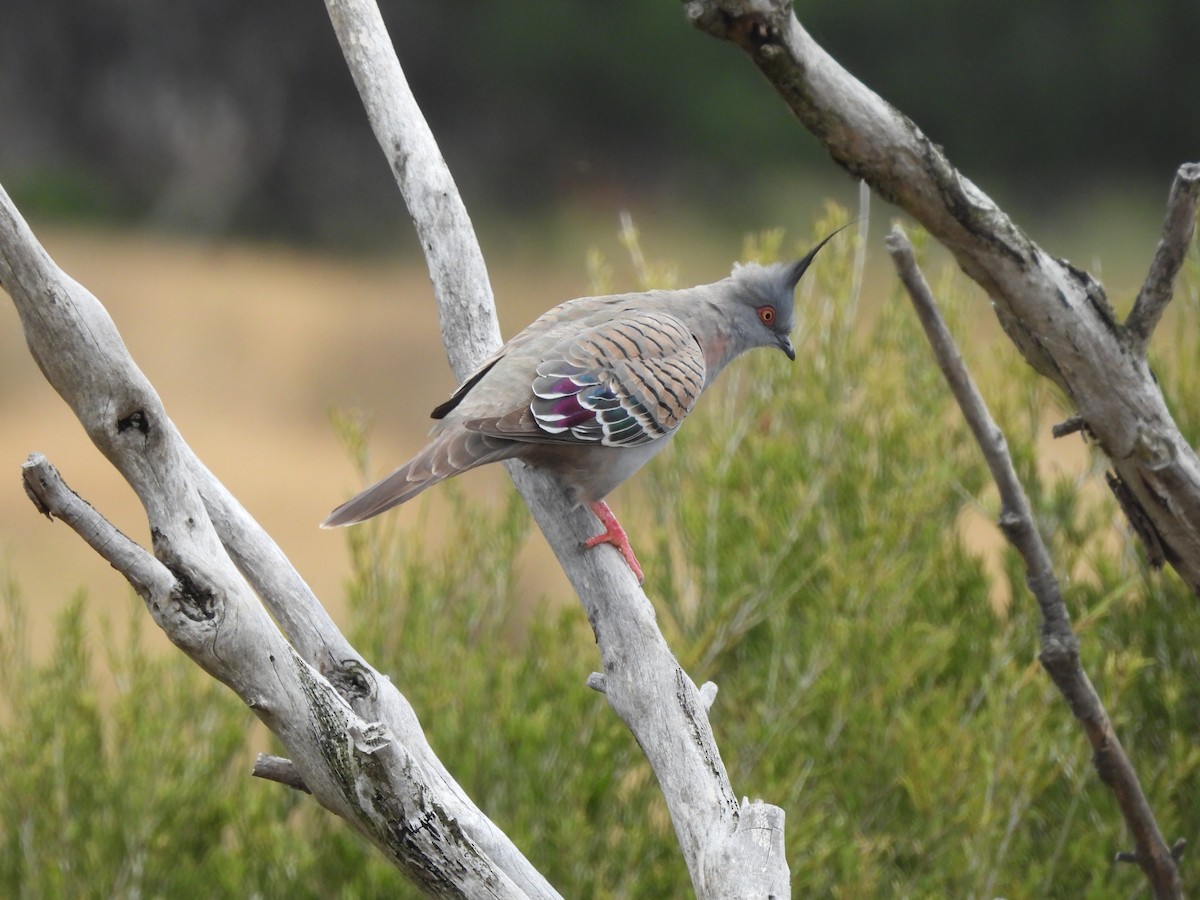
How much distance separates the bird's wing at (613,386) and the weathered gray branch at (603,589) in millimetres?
136

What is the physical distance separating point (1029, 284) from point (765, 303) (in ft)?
2.40

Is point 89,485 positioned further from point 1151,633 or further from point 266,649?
point 266,649

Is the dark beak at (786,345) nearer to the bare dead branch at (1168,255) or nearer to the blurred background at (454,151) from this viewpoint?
the bare dead branch at (1168,255)

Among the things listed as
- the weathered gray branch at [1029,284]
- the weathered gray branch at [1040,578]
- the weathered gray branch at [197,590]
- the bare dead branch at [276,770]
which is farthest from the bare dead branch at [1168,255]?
the bare dead branch at [276,770]

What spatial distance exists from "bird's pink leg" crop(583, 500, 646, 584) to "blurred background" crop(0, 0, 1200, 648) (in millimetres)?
5560

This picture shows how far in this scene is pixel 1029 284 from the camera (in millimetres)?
1752

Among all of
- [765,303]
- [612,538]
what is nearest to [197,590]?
[612,538]

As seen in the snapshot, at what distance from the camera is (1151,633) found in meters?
3.06

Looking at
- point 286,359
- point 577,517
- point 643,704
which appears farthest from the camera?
point 286,359

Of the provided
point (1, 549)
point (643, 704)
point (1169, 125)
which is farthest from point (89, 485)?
point (1169, 125)

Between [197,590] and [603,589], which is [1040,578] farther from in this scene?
[197,590]

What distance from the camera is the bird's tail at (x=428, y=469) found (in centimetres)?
177

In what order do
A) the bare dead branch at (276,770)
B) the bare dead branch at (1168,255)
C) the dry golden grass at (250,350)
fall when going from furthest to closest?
the dry golden grass at (250,350) → the bare dead branch at (1168,255) → the bare dead branch at (276,770)

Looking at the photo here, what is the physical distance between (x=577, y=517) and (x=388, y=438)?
232 inches
